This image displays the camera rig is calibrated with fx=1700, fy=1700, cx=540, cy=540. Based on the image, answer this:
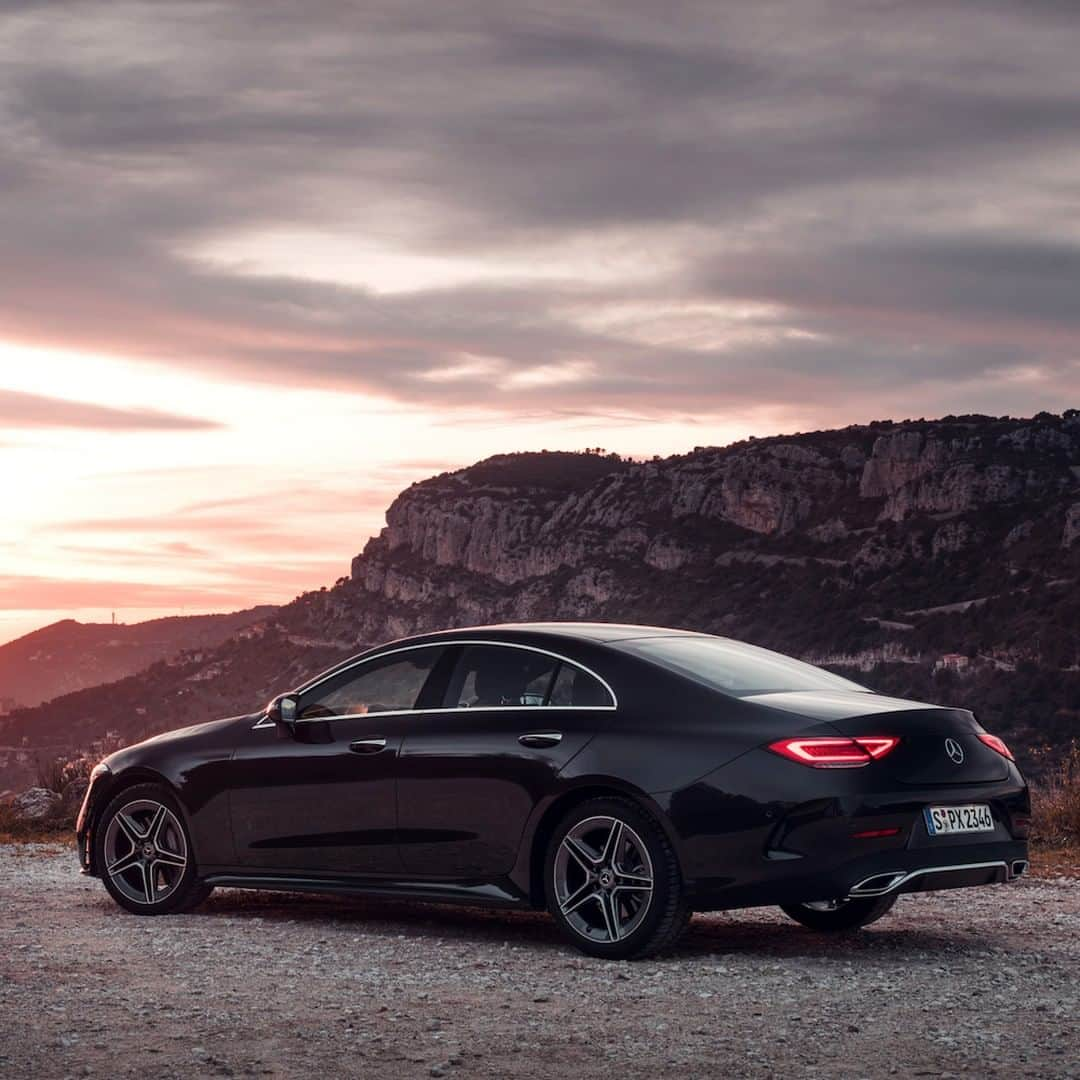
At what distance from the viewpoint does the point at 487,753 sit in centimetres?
807

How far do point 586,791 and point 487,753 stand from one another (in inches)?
21.7

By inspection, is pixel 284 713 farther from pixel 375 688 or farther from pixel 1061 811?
pixel 1061 811

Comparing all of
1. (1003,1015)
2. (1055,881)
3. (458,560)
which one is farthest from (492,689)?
(458,560)

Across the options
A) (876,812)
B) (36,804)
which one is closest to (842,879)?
(876,812)

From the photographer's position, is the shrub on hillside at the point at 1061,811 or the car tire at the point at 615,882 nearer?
the car tire at the point at 615,882

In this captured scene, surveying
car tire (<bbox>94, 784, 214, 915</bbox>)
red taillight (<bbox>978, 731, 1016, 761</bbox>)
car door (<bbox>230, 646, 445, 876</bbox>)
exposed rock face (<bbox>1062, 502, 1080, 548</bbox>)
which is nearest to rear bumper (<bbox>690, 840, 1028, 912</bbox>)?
red taillight (<bbox>978, 731, 1016, 761</bbox>)

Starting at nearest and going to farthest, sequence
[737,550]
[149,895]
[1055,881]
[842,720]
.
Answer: [842,720]
[149,895]
[1055,881]
[737,550]

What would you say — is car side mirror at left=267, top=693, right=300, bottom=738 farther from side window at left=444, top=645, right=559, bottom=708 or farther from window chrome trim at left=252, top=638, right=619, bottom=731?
side window at left=444, top=645, right=559, bottom=708

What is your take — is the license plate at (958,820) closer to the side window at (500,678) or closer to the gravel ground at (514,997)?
the gravel ground at (514,997)

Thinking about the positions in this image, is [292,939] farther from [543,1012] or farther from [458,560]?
[458,560]

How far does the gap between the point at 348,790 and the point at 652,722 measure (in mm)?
1758

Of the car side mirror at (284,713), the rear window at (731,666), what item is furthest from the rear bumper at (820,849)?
the car side mirror at (284,713)

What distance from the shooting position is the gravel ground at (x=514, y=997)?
5.47 m

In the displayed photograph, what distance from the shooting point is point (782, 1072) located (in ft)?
17.4
